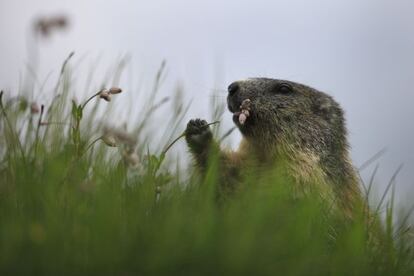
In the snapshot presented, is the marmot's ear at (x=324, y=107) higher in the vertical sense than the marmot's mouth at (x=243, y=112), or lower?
higher

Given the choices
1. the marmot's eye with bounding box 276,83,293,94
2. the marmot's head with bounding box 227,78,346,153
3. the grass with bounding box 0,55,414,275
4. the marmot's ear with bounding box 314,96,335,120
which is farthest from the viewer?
the marmot's ear with bounding box 314,96,335,120

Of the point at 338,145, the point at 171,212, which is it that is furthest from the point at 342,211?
the point at 171,212

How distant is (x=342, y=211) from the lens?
5.36m

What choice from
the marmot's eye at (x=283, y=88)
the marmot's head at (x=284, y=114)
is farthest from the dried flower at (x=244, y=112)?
the marmot's eye at (x=283, y=88)

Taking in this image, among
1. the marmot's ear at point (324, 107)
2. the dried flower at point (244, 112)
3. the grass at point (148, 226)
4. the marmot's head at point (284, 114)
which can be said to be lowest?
the grass at point (148, 226)

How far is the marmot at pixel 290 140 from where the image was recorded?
5672 millimetres

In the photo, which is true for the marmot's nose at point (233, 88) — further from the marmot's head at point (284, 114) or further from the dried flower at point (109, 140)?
the dried flower at point (109, 140)

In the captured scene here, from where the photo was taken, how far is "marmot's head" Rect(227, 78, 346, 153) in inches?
239

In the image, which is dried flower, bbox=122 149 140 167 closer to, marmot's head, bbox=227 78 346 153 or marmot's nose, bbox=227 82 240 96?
marmot's head, bbox=227 78 346 153

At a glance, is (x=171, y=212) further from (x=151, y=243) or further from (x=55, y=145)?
(x=55, y=145)

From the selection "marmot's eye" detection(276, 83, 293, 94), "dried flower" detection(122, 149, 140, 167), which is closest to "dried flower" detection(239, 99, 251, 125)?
"marmot's eye" detection(276, 83, 293, 94)

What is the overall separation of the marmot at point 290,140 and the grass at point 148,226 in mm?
1090

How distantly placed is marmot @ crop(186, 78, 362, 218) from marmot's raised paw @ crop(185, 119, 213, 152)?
3 centimetres

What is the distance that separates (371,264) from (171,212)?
121cm
